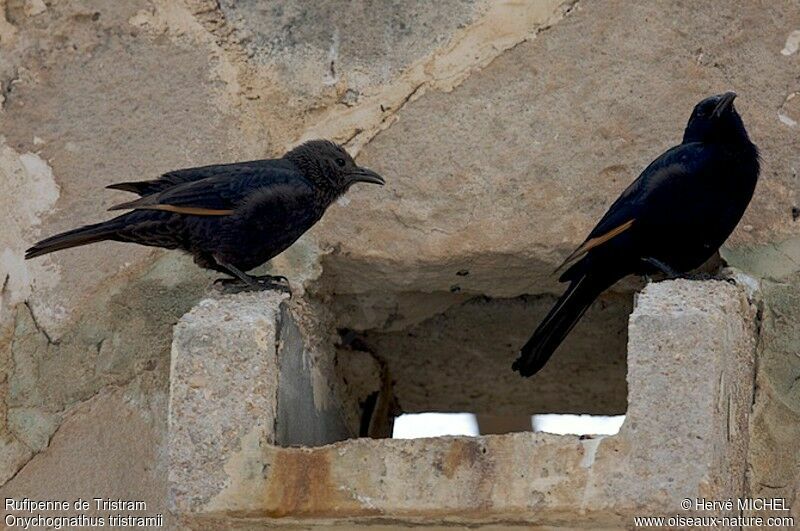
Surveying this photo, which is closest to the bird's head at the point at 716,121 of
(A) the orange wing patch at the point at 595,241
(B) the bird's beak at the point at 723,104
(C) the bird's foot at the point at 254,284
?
(B) the bird's beak at the point at 723,104

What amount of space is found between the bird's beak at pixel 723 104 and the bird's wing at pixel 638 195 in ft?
0.32

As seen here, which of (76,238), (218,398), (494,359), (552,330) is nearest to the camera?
(218,398)

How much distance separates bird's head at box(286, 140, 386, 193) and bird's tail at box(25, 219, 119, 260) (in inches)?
21.0

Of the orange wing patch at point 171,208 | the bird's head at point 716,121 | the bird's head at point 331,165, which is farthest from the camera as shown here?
the bird's head at point 331,165

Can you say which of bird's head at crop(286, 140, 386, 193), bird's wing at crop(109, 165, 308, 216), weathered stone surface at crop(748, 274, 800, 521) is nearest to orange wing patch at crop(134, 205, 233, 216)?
bird's wing at crop(109, 165, 308, 216)

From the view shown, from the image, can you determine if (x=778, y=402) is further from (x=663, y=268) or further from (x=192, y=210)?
(x=192, y=210)

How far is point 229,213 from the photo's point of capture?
4.00m

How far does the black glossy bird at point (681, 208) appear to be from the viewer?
3.97m

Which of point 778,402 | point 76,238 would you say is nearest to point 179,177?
point 76,238

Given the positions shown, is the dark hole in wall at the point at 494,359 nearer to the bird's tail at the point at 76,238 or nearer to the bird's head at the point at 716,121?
the bird's head at the point at 716,121

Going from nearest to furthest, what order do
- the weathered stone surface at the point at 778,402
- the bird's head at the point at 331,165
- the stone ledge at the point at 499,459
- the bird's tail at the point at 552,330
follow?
the stone ledge at the point at 499,459 → the weathered stone surface at the point at 778,402 → the bird's head at the point at 331,165 → the bird's tail at the point at 552,330

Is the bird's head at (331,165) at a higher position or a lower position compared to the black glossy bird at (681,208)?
higher

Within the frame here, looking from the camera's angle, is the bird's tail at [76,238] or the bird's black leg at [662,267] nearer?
the bird's tail at [76,238]

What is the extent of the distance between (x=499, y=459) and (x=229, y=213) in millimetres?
1065
